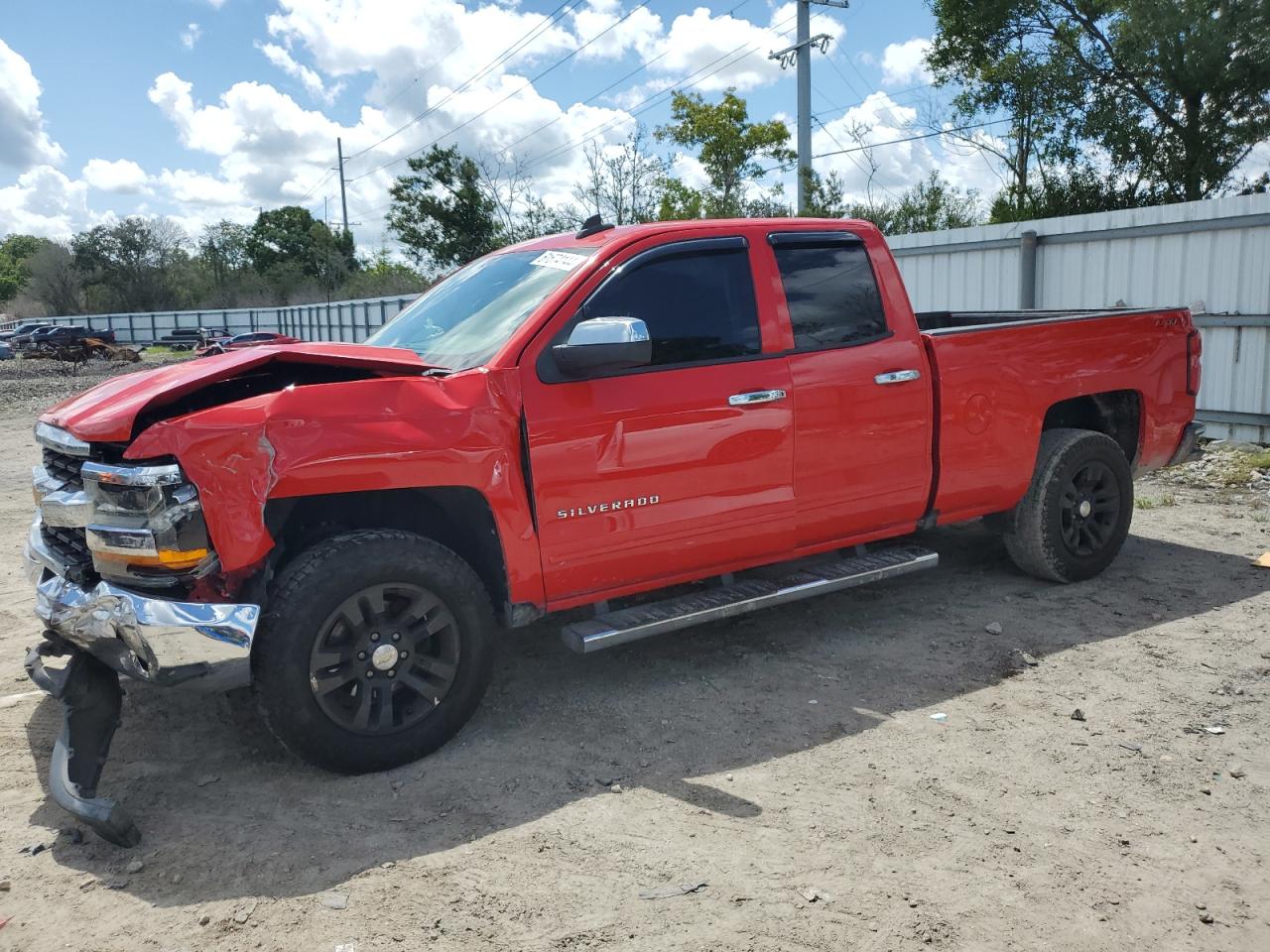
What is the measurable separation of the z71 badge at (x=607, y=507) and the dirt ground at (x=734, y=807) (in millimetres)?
902

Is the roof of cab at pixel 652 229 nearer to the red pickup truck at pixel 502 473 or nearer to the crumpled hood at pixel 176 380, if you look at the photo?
the red pickup truck at pixel 502 473

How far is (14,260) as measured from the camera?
365 feet

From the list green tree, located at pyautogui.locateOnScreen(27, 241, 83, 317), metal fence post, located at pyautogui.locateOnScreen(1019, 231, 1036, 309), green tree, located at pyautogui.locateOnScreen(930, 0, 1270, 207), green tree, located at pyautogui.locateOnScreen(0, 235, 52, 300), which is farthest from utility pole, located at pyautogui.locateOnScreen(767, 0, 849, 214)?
green tree, located at pyautogui.locateOnScreen(0, 235, 52, 300)

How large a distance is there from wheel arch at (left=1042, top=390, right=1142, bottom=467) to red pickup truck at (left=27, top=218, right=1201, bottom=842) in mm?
556

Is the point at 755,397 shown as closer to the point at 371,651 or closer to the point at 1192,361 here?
the point at 371,651

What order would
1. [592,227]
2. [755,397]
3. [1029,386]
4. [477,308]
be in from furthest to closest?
[1029,386] < [592,227] < [477,308] < [755,397]

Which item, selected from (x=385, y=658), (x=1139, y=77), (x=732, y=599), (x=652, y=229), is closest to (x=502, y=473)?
(x=385, y=658)

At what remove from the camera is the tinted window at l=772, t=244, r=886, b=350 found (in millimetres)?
4777

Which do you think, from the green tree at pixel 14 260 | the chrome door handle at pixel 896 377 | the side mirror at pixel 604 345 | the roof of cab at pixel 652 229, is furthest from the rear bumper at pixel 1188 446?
the green tree at pixel 14 260

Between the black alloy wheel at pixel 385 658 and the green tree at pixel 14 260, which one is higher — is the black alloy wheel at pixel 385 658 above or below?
below

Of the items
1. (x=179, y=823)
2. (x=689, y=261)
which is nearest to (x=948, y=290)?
(x=689, y=261)

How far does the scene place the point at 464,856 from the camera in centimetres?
333

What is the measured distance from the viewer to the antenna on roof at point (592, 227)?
4.84 meters

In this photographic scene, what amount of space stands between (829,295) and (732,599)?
1.53m
